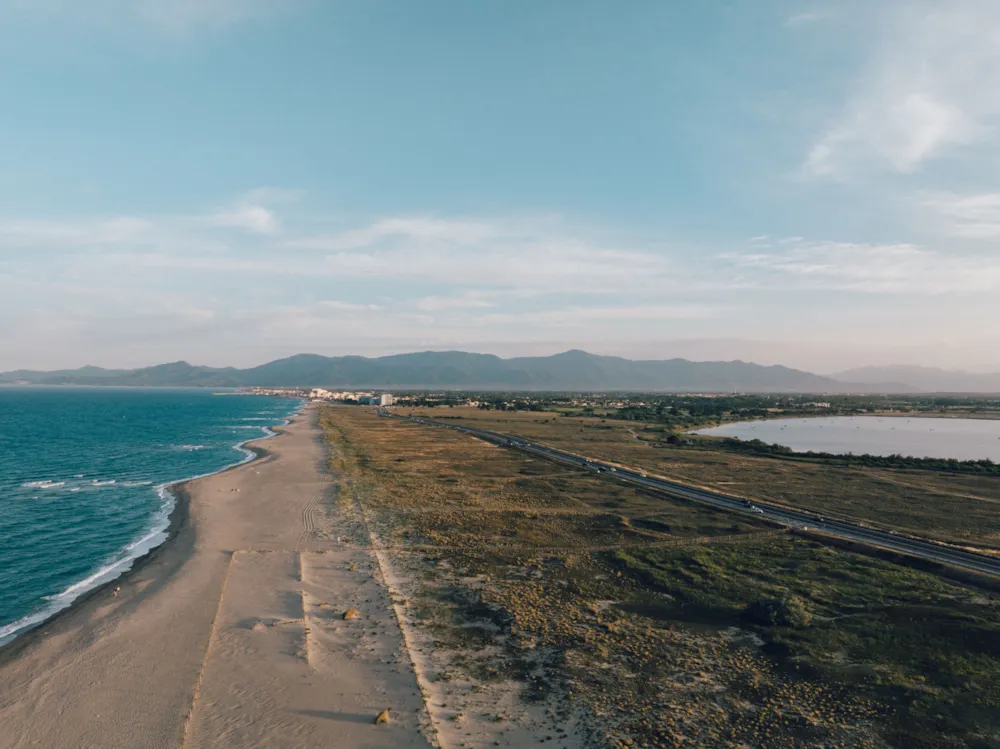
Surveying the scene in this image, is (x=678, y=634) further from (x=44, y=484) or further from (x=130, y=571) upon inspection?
(x=44, y=484)

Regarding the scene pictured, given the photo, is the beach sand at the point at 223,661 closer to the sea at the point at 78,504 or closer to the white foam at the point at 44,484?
the sea at the point at 78,504

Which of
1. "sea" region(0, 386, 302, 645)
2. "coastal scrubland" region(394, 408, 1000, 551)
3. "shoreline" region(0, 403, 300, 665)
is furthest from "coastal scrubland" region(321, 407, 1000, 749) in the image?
"sea" region(0, 386, 302, 645)

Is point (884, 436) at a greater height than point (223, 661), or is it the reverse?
point (223, 661)

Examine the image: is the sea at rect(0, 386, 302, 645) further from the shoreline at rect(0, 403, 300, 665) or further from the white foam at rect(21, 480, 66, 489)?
the shoreline at rect(0, 403, 300, 665)

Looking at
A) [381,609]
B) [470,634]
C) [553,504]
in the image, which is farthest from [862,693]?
[553,504]

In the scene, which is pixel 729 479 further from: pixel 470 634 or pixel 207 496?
pixel 207 496

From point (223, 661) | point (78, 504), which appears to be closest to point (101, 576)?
point (223, 661)

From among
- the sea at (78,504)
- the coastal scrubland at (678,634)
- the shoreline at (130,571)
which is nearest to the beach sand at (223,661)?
the shoreline at (130,571)
